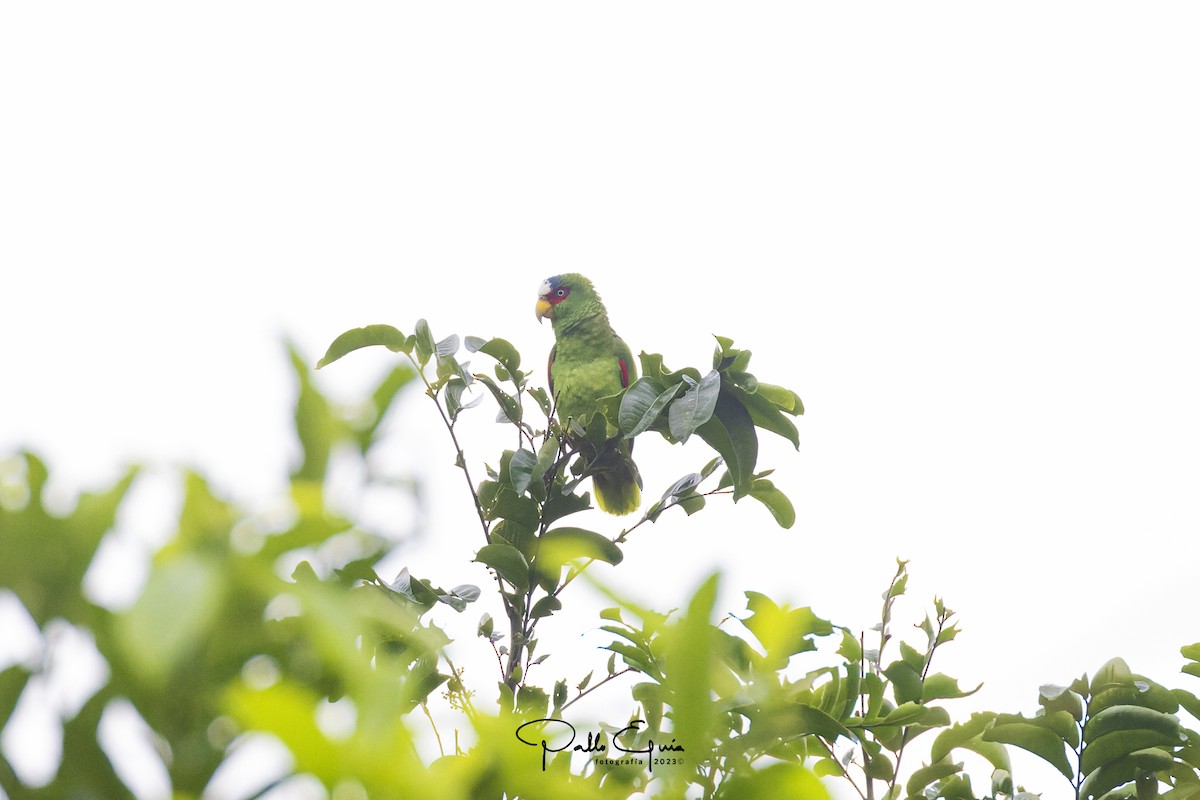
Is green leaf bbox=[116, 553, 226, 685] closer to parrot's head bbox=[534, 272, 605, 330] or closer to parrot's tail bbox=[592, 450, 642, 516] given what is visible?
parrot's tail bbox=[592, 450, 642, 516]

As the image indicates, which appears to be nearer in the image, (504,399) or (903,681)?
(903,681)

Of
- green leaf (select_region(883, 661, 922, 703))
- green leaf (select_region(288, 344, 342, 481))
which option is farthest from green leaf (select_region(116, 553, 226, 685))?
green leaf (select_region(883, 661, 922, 703))

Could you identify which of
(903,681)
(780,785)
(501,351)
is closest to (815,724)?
(903,681)

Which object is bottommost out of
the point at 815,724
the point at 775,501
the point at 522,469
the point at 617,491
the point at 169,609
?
the point at 169,609

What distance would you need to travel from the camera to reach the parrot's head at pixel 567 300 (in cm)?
320

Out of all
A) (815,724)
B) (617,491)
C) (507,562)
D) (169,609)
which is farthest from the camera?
(617,491)

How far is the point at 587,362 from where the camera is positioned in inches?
117

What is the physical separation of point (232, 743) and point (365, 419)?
0.11 meters

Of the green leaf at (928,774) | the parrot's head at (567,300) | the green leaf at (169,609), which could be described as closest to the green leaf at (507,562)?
the green leaf at (928,774)

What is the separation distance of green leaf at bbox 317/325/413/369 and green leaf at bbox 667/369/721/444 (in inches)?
19.9

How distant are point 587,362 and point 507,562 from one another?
1.63m

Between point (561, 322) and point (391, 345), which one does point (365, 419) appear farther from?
Result: point (561, 322)

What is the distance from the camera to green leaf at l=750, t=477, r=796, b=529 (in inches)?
61.5

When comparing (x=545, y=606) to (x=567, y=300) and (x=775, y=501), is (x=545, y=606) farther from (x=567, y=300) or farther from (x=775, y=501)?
(x=567, y=300)
